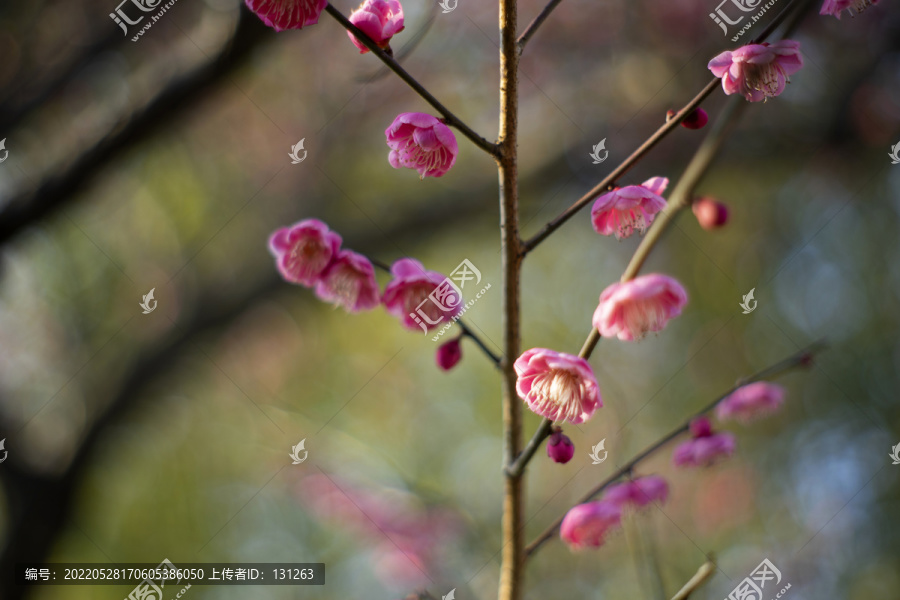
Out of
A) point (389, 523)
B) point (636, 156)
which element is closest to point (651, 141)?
point (636, 156)

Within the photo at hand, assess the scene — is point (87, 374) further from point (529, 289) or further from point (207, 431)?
point (529, 289)

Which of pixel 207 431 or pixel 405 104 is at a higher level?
pixel 405 104

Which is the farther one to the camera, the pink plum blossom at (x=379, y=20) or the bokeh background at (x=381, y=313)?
the bokeh background at (x=381, y=313)

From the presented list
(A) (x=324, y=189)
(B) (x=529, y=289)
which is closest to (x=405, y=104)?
(A) (x=324, y=189)

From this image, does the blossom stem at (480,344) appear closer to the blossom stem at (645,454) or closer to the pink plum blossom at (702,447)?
the blossom stem at (645,454)

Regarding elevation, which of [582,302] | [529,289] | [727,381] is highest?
[529,289]

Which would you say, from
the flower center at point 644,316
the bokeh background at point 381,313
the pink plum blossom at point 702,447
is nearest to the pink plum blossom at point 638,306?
the flower center at point 644,316

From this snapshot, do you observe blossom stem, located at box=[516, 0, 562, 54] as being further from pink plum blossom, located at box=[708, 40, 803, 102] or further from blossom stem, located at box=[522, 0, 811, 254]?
pink plum blossom, located at box=[708, 40, 803, 102]
